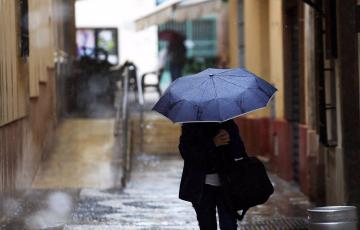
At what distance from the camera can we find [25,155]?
39.9 ft

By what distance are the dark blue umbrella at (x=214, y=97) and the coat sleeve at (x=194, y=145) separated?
26 centimetres

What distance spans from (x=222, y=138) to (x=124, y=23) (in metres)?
24.5

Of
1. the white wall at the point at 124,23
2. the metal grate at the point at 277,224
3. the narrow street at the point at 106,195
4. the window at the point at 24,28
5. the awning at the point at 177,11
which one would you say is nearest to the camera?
the metal grate at the point at 277,224

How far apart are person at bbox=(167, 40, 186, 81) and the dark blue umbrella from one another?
16824 mm

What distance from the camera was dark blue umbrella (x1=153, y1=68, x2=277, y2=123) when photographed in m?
6.36

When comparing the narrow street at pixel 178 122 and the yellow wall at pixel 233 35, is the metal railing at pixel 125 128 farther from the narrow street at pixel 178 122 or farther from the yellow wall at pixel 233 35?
the yellow wall at pixel 233 35

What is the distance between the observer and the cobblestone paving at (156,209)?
32.2 ft

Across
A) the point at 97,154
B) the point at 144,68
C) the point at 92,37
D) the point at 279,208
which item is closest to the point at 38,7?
the point at 97,154

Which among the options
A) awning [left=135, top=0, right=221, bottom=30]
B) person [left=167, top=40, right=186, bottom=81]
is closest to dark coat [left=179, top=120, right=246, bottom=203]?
awning [left=135, top=0, right=221, bottom=30]

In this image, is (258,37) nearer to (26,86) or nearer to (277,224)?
(26,86)

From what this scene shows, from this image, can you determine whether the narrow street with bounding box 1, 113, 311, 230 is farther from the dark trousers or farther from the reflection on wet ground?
the dark trousers

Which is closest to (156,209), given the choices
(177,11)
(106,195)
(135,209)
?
(135,209)

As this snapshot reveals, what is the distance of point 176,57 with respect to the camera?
81.1ft

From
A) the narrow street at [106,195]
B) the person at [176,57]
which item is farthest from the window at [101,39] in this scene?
the narrow street at [106,195]
